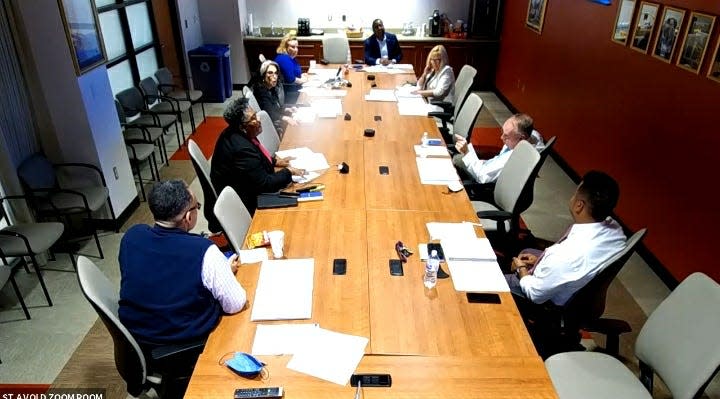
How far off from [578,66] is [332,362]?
481 centimetres

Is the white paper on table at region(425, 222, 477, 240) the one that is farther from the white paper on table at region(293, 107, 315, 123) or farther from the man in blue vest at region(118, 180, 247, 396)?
the white paper on table at region(293, 107, 315, 123)

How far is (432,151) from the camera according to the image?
402 centimetres

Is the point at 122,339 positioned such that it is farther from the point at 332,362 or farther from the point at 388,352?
the point at 388,352

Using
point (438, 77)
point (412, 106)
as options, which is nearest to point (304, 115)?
point (412, 106)

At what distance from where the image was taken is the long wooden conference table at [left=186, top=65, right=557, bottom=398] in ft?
6.16

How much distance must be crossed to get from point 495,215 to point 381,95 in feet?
8.99

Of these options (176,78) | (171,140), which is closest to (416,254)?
(171,140)

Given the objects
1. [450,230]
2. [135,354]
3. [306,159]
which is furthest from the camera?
[306,159]

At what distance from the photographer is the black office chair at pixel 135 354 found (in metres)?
2.04

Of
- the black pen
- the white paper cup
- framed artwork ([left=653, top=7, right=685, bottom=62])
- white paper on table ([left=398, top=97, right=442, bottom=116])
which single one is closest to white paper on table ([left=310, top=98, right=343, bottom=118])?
white paper on table ([left=398, top=97, right=442, bottom=116])

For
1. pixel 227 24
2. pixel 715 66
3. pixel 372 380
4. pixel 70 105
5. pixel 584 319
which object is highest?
pixel 715 66

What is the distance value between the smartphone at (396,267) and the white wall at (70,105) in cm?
306

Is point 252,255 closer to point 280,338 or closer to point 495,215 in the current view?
point 280,338

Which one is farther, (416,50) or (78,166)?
(416,50)
